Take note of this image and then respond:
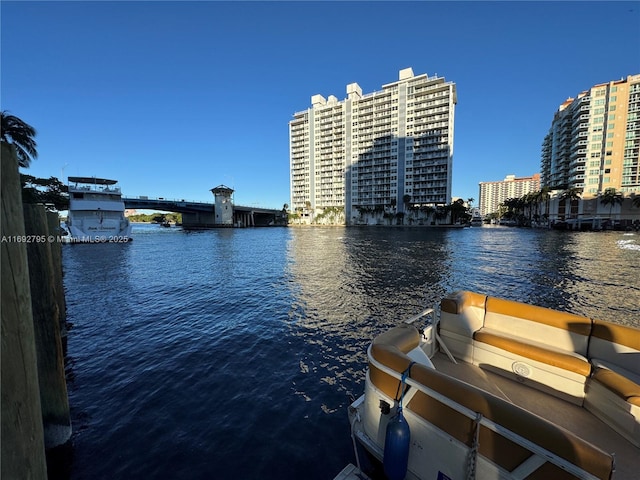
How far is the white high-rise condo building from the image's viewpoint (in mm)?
106812

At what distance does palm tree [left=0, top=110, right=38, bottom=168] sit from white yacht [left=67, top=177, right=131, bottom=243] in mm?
18452

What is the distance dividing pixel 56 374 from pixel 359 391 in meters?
6.21

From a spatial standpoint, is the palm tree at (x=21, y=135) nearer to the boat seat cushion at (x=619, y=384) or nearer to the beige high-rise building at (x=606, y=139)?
the boat seat cushion at (x=619, y=384)

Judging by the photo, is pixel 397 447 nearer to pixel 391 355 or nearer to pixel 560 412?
pixel 391 355

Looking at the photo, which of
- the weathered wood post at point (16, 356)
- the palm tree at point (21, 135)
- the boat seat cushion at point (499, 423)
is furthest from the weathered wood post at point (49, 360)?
the palm tree at point (21, 135)

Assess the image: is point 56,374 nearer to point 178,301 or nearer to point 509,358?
point 509,358

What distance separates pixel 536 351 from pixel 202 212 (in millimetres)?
125818

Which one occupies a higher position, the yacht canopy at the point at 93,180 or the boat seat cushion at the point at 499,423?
the yacht canopy at the point at 93,180

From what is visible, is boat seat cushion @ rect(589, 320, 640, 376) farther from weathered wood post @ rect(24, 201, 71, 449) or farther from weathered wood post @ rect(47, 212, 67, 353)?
weathered wood post @ rect(47, 212, 67, 353)

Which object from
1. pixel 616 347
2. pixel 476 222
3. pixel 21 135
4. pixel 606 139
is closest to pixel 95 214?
pixel 21 135

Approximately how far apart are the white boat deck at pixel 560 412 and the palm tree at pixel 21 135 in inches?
1828

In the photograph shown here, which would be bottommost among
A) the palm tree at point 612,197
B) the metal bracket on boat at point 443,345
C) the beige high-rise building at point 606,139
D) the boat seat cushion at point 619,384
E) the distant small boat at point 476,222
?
the distant small boat at point 476,222

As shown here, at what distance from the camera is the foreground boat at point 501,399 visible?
8.99 ft

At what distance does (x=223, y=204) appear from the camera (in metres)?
108
